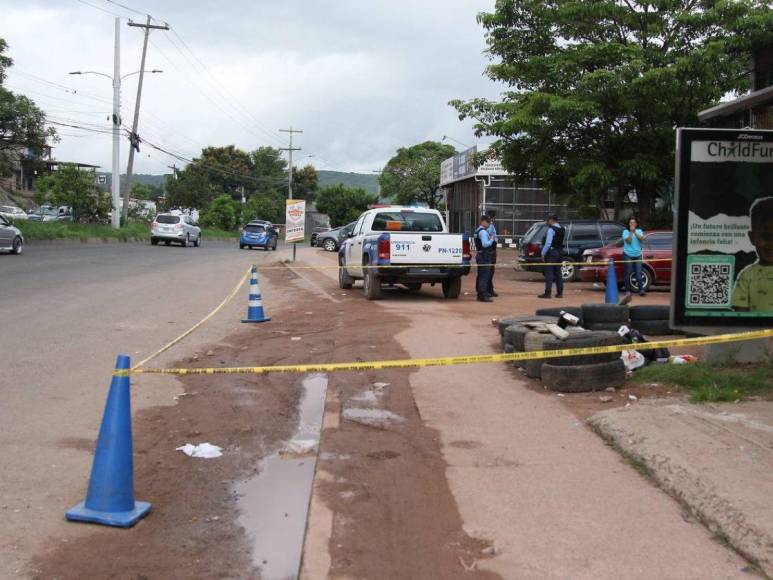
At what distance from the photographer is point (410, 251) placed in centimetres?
1556

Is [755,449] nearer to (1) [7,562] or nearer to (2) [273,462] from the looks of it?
(2) [273,462]

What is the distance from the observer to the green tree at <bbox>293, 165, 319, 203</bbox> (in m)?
108

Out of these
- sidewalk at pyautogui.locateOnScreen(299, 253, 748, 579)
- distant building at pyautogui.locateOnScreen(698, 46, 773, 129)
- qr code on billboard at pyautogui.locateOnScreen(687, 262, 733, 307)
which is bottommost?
sidewalk at pyautogui.locateOnScreen(299, 253, 748, 579)

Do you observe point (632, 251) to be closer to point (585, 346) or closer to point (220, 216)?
point (585, 346)

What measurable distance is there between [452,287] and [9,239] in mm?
18315

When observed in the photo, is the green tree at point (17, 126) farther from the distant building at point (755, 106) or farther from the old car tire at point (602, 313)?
the old car tire at point (602, 313)

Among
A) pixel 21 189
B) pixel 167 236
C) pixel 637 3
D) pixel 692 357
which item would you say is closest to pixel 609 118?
pixel 637 3

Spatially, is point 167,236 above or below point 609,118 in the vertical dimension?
below

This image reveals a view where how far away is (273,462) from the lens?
5.64m

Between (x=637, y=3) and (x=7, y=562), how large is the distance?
24.2m

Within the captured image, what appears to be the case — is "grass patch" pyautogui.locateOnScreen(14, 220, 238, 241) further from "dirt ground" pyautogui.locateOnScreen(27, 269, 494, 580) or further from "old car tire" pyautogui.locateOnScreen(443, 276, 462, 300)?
"dirt ground" pyautogui.locateOnScreen(27, 269, 494, 580)

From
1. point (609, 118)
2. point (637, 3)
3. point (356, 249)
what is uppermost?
point (637, 3)

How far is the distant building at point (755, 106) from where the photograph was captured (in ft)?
21.3

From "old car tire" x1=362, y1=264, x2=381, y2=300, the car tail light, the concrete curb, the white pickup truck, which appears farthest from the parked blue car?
the car tail light
